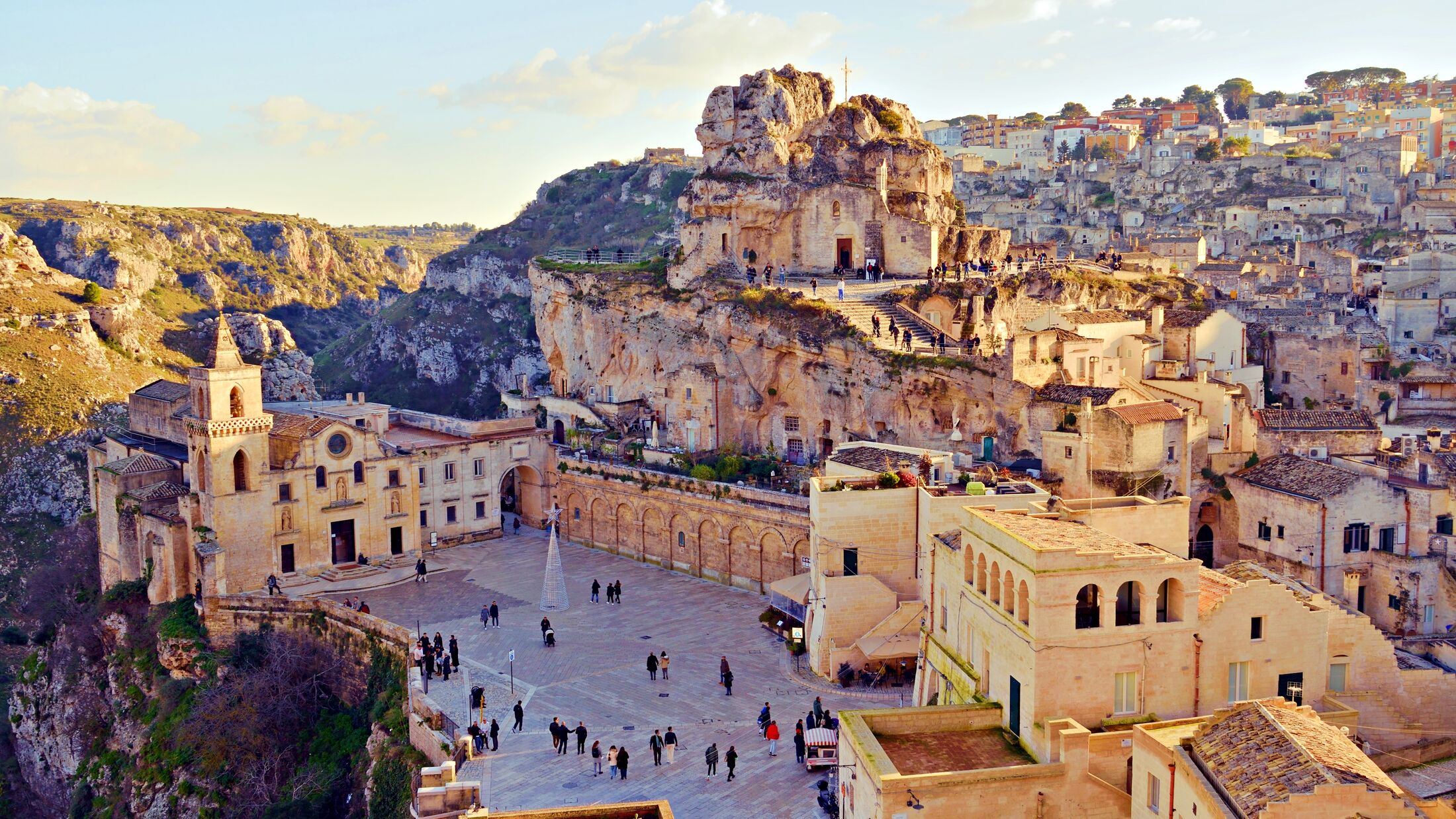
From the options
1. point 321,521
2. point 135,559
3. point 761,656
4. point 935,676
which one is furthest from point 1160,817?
point 135,559

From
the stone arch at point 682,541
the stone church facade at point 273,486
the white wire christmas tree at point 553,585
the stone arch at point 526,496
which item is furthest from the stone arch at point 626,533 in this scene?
the white wire christmas tree at point 553,585

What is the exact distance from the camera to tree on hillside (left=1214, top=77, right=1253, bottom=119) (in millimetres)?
139875

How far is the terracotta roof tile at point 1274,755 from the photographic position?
17.5 meters

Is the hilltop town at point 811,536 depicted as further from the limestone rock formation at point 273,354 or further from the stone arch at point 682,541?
the limestone rock formation at point 273,354

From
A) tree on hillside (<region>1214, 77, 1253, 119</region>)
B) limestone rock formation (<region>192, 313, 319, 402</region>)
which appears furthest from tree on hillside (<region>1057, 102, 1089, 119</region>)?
limestone rock formation (<region>192, 313, 319, 402</region>)

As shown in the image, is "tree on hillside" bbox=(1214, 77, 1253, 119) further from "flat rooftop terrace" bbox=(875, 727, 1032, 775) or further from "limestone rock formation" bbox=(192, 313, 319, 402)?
"flat rooftop terrace" bbox=(875, 727, 1032, 775)

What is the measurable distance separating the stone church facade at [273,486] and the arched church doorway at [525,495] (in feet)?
0.29

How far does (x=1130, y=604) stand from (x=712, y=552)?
22204mm

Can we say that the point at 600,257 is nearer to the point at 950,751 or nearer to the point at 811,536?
the point at 811,536

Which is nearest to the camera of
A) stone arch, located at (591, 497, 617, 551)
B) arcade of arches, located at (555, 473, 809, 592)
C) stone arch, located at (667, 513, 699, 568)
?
arcade of arches, located at (555, 473, 809, 592)

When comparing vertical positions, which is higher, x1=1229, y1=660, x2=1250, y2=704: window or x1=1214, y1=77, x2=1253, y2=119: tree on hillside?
x1=1214, y1=77, x2=1253, y2=119: tree on hillside

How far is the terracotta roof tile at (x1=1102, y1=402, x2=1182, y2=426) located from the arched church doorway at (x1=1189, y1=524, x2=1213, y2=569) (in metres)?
3.94

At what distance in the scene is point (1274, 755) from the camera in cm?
1841

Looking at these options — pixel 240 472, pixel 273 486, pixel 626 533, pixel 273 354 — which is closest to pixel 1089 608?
pixel 626 533
